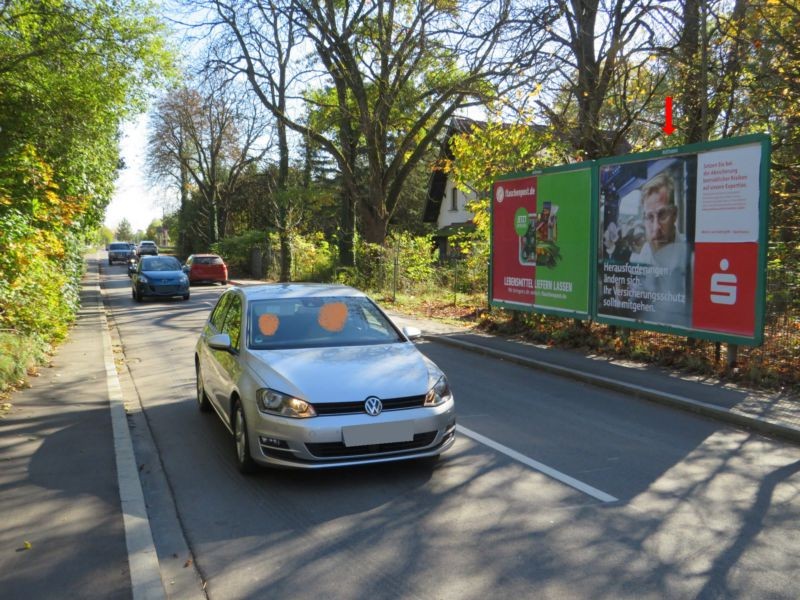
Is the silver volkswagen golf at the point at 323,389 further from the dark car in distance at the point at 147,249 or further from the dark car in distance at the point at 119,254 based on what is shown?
→ the dark car in distance at the point at 147,249

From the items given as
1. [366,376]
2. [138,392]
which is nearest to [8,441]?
[138,392]

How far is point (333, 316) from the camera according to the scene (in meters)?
6.56

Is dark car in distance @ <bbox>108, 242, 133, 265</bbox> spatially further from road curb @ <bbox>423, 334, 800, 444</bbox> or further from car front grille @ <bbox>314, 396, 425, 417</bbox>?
car front grille @ <bbox>314, 396, 425, 417</bbox>

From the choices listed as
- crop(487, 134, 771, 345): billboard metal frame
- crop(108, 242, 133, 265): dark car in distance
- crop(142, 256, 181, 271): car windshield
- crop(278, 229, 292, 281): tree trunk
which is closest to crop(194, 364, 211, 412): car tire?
crop(487, 134, 771, 345): billboard metal frame

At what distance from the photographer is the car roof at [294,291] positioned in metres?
6.77

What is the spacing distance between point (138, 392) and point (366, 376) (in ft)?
16.5

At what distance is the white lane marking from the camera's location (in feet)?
16.8

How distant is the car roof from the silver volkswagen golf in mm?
46

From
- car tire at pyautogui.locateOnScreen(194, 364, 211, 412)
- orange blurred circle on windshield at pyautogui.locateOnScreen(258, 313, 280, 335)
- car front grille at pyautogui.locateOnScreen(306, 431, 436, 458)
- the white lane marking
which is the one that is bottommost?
the white lane marking

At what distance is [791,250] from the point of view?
9844mm

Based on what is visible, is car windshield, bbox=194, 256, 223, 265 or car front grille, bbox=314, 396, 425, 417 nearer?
car front grille, bbox=314, 396, 425, 417

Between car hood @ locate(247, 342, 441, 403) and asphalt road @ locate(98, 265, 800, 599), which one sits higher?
car hood @ locate(247, 342, 441, 403)

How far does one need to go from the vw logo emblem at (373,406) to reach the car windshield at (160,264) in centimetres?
2071

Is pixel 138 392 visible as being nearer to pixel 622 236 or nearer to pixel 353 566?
pixel 353 566
